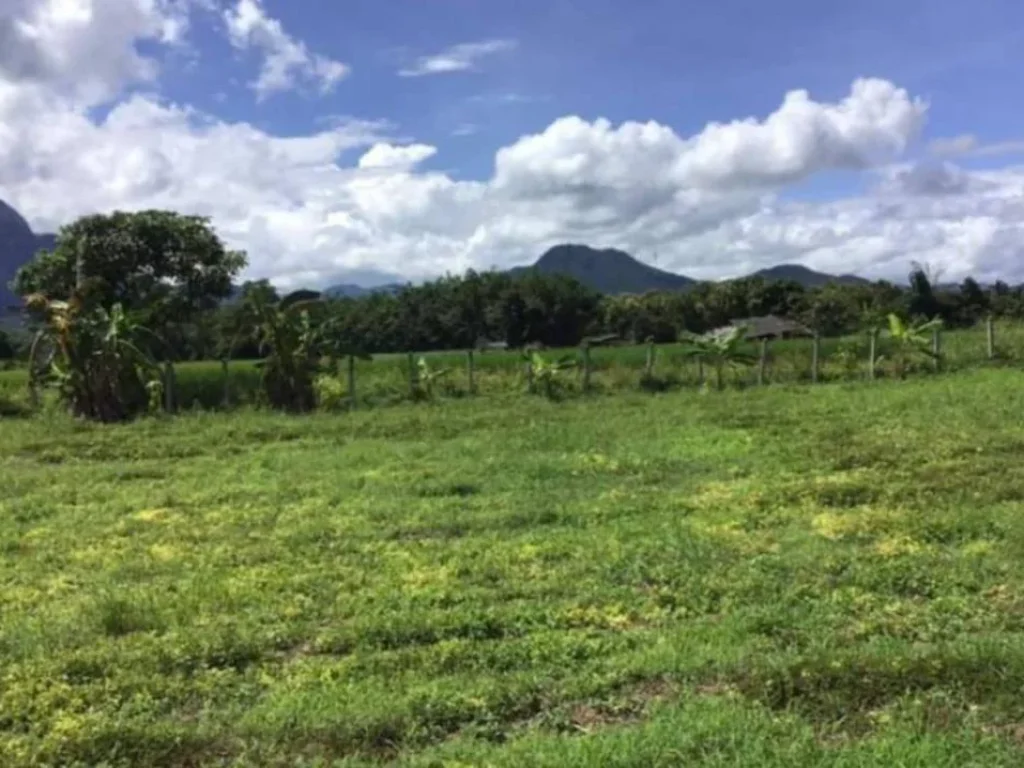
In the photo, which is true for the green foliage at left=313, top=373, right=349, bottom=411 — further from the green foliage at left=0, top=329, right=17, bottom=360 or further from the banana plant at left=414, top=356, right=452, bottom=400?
the green foliage at left=0, top=329, right=17, bottom=360

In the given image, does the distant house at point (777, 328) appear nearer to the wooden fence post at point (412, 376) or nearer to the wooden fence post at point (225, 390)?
the wooden fence post at point (412, 376)

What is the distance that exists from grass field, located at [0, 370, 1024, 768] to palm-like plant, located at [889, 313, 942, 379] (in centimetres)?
1024

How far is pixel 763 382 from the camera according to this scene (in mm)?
22047

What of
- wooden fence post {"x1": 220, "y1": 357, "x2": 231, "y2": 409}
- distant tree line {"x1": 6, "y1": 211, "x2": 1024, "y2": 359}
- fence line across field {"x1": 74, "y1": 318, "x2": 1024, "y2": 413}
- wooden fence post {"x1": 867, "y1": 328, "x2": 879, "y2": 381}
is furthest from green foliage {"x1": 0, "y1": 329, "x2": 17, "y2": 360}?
wooden fence post {"x1": 867, "y1": 328, "x2": 879, "y2": 381}

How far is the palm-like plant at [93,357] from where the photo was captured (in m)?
19.2

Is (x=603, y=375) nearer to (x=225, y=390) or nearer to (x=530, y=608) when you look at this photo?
(x=225, y=390)

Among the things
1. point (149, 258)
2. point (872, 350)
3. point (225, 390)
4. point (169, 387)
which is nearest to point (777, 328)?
point (149, 258)

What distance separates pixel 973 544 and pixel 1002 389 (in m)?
11.5

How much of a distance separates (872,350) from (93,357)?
49.6ft

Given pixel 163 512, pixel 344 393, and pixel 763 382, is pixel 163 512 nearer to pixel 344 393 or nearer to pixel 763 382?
pixel 344 393

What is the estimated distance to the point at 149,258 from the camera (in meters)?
51.5

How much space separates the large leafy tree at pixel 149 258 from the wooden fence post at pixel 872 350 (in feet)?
110

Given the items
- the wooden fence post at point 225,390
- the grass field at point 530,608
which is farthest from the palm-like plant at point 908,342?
the wooden fence post at point 225,390

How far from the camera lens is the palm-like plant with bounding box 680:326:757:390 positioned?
72.1 feet
